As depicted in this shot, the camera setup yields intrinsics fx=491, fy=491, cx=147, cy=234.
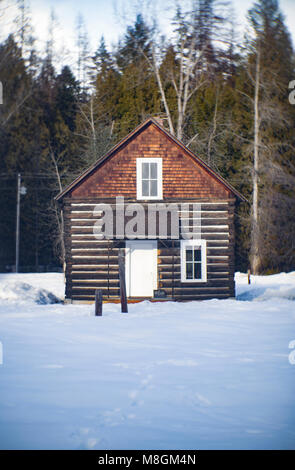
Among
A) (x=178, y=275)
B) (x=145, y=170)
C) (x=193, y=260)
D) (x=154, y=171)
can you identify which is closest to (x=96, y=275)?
(x=178, y=275)

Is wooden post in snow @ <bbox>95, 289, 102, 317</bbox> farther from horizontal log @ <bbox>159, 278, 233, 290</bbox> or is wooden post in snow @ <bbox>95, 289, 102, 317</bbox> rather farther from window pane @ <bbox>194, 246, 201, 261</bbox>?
window pane @ <bbox>194, 246, 201, 261</bbox>

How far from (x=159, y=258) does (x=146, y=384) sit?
39.4ft

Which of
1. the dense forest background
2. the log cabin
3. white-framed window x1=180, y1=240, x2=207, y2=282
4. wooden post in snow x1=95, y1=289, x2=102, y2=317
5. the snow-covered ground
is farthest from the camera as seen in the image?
the dense forest background

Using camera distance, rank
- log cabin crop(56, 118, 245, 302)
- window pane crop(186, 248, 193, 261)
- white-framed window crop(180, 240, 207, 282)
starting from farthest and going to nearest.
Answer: window pane crop(186, 248, 193, 261)
white-framed window crop(180, 240, 207, 282)
log cabin crop(56, 118, 245, 302)

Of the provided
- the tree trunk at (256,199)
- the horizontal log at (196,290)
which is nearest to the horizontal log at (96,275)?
the horizontal log at (196,290)

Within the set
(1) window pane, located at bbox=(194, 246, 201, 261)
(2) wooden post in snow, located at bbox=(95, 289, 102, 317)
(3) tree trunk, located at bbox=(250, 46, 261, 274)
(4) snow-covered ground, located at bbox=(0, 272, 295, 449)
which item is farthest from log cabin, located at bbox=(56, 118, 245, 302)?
(3) tree trunk, located at bbox=(250, 46, 261, 274)

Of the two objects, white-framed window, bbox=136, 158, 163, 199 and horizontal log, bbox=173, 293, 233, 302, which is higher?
white-framed window, bbox=136, 158, 163, 199

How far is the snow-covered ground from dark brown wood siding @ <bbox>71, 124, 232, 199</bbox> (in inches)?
267

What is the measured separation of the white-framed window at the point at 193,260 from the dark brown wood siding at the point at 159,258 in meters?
0.16

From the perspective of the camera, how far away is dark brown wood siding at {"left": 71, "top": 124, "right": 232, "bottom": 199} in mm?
18328

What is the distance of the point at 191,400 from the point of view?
5781 millimetres
